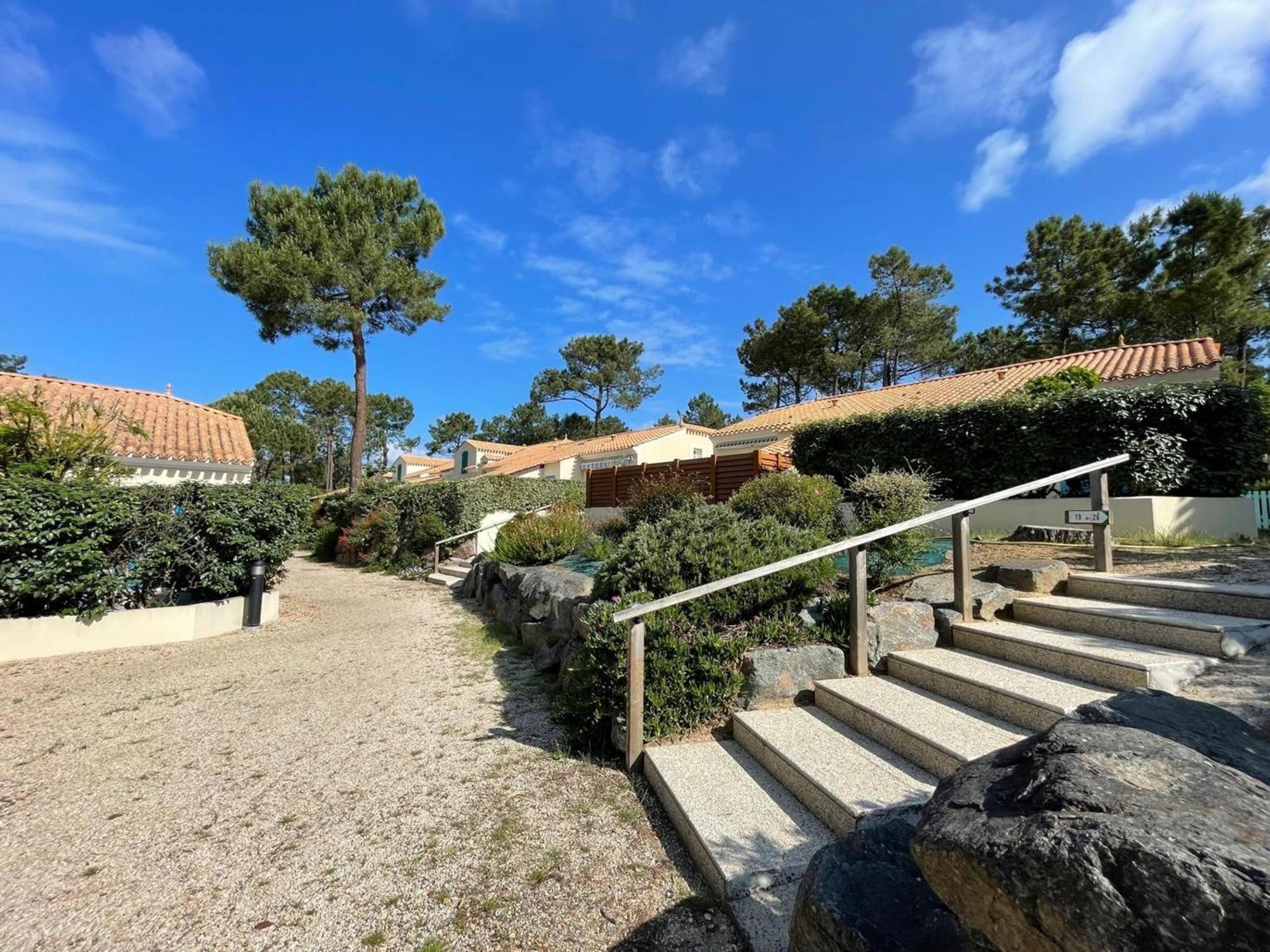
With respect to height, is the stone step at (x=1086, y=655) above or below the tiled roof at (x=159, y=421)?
below

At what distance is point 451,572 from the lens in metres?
12.0

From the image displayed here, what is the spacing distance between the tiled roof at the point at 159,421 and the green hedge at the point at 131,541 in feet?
22.8

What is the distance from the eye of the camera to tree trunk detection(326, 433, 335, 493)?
151 ft

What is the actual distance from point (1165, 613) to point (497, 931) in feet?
13.9

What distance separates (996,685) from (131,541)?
336 inches

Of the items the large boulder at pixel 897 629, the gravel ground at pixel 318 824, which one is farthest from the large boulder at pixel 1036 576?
the gravel ground at pixel 318 824

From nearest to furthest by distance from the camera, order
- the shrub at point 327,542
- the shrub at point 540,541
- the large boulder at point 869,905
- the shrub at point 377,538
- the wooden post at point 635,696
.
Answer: the large boulder at point 869,905 < the wooden post at point 635,696 < the shrub at point 540,541 < the shrub at point 377,538 < the shrub at point 327,542

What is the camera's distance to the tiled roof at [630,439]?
2448 centimetres

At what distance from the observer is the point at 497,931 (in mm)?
2215

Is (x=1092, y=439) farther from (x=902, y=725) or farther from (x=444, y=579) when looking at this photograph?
(x=444, y=579)

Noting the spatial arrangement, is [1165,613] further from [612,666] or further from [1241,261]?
[1241,261]

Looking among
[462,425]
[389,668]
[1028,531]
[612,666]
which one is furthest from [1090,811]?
[462,425]

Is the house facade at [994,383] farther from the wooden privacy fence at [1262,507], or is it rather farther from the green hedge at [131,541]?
the green hedge at [131,541]

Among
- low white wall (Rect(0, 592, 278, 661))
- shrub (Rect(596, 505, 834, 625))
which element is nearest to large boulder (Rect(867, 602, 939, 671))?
shrub (Rect(596, 505, 834, 625))
